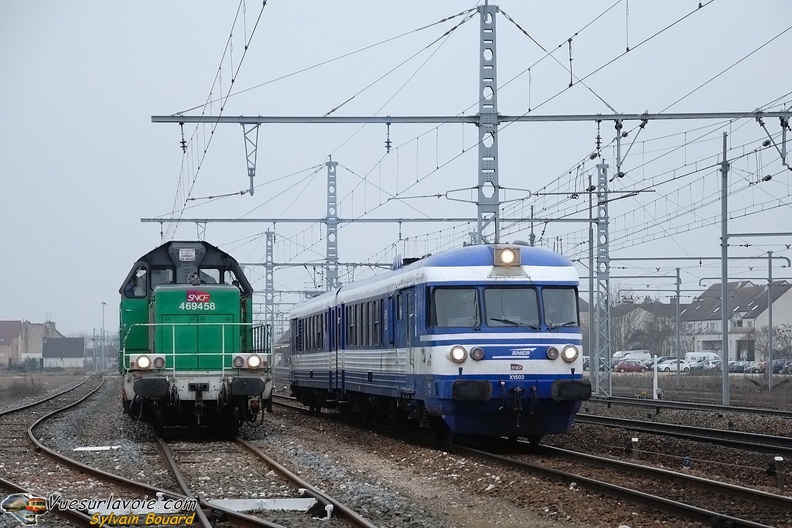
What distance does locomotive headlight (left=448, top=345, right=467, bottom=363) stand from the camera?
17.6 metres

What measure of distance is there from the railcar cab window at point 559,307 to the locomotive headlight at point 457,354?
152 cm

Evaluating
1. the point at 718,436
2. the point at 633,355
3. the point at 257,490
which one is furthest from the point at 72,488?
the point at 633,355

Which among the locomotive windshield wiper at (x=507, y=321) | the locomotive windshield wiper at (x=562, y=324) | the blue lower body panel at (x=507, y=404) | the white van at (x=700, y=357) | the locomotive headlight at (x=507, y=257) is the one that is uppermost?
the locomotive headlight at (x=507, y=257)

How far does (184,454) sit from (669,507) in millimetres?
9075

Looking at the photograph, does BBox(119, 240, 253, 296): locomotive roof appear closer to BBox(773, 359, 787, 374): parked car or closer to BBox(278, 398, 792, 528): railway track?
BBox(278, 398, 792, 528): railway track

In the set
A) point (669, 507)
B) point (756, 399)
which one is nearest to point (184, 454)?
point (669, 507)

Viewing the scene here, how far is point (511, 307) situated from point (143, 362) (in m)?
6.54

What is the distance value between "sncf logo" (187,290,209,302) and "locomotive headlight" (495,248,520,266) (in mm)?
5992

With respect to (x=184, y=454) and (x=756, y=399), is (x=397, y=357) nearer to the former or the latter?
(x=184, y=454)

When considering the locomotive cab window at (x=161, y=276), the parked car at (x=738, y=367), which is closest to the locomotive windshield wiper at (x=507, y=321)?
the locomotive cab window at (x=161, y=276)

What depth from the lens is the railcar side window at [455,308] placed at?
1802 cm

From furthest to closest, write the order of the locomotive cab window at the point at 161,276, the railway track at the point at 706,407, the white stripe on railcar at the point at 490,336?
the railway track at the point at 706,407
the locomotive cab window at the point at 161,276
the white stripe on railcar at the point at 490,336

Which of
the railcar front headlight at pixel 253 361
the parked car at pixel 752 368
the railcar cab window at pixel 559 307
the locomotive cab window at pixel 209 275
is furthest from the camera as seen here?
the parked car at pixel 752 368

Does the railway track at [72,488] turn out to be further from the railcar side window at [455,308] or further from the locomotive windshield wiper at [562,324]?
the locomotive windshield wiper at [562,324]
